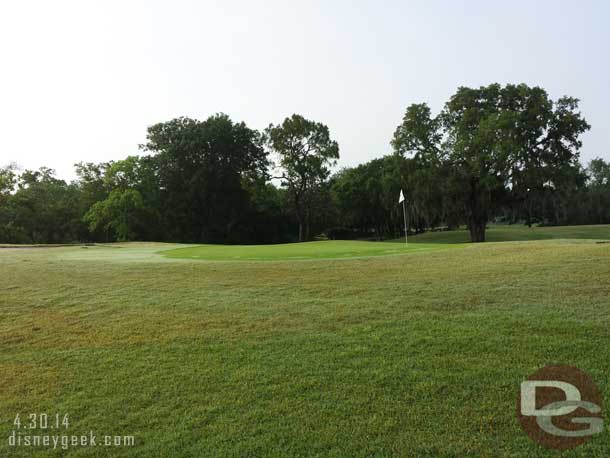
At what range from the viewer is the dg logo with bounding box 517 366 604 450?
3.37 m

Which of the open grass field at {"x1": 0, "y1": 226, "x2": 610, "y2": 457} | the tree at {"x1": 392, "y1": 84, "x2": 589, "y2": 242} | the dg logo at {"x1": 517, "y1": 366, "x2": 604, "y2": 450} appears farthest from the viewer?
the tree at {"x1": 392, "y1": 84, "x2": 589, "y2": 242}

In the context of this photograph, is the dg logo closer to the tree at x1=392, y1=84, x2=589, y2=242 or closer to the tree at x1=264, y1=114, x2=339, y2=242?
the tree at x1=392, y1=84, x2=589, y2=242

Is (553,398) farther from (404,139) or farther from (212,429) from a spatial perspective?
(404,139)

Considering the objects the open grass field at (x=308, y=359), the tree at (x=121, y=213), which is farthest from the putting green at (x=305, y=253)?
the tree at (x=121, y=213)

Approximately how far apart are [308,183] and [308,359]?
133 ft

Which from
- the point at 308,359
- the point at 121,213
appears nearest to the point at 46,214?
the point at 121,213

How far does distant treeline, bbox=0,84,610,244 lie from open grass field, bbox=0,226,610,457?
907 inches

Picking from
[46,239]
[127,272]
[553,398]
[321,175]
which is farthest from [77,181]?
[553,398]

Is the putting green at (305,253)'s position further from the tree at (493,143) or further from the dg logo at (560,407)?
the tree at (493,143)

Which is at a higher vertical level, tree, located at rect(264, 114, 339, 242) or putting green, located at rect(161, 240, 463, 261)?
tree, located at rect(264, 114, 339, 242)

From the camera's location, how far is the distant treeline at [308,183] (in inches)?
1154

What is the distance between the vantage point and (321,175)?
44250 mm

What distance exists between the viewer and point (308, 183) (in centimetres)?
4481

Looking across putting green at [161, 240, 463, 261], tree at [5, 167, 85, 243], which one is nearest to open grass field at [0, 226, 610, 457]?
putting green at [161, 240, 463, 261]
